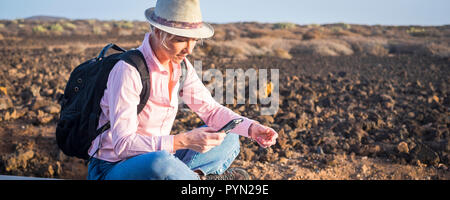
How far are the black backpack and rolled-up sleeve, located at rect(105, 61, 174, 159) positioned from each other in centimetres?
6

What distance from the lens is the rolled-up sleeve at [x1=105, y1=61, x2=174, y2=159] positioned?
1846mm

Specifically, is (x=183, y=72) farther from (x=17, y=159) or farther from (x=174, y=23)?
(x=17, y=159)

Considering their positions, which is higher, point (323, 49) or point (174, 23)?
point (174, 23)

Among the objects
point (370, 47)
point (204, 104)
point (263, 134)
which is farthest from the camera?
point (370, 47)

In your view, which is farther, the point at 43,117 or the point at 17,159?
the point at 43,117

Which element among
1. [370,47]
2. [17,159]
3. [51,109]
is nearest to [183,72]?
[17,159]

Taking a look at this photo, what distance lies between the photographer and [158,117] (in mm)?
2145

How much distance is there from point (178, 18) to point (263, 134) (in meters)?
0.78

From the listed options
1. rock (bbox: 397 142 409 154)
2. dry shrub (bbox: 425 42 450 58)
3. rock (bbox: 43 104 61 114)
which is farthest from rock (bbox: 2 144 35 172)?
dry shrub (bbox: 425 42 450 58)

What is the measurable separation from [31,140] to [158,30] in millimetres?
3097

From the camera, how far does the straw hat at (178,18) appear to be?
193cm

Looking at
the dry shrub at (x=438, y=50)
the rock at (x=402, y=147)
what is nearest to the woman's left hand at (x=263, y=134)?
the rock at (x=402, y=147)

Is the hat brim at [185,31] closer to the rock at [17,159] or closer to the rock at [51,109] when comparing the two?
the rock at [17,159]
